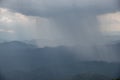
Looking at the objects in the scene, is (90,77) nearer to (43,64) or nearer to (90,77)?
(90,77)

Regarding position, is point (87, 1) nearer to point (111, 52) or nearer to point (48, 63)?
point (111, 52)

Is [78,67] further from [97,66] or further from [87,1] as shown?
Answer: [87,1]

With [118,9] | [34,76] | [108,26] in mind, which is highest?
[118,9]

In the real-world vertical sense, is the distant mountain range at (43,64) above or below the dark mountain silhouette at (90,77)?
above

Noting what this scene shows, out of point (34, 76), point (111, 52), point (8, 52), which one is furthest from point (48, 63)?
point (111, 52)

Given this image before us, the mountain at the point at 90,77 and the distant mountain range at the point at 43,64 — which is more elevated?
the distant mountain range at the point at 43,64

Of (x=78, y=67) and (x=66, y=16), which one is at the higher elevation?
(x=66, y=16)

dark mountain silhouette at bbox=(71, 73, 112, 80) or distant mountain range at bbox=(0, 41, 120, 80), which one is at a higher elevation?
distant mountain range at bbox=(0, 41, 120, 80)

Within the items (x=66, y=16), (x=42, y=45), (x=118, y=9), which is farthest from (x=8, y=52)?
(x=118, y=9)
